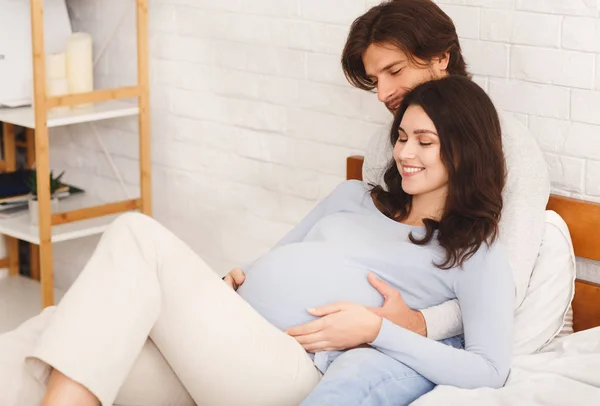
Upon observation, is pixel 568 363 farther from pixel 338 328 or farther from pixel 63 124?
pixel 63 124

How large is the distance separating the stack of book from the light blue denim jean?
157 centimetres

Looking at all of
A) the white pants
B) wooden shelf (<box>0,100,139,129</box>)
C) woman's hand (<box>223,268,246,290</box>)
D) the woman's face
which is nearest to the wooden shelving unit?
wooden shelf (<box>0,100,139,129</box>)

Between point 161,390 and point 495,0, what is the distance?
1.11 meters

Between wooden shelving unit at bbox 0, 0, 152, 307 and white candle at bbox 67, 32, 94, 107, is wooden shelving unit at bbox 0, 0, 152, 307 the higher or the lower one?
the lower one

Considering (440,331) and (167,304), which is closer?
(167,304)

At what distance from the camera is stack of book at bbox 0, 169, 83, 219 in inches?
116

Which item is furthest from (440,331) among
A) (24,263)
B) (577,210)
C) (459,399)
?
(24,263)

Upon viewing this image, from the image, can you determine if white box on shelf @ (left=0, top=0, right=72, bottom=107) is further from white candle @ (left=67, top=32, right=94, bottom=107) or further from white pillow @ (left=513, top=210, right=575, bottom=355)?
white pillow @ (left=513, top=210, right=575, bottom=355)

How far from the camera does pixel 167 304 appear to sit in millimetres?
1660

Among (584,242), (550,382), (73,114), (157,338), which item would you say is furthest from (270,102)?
(550,382)

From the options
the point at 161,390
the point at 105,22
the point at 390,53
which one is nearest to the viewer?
the point at 161,390

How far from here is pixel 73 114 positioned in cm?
278

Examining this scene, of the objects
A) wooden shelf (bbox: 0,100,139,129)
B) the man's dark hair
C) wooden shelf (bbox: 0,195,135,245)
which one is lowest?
wooden shelf (bbox: 0,195,135,245)

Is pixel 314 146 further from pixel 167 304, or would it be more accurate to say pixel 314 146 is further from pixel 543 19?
pixel 167 304
